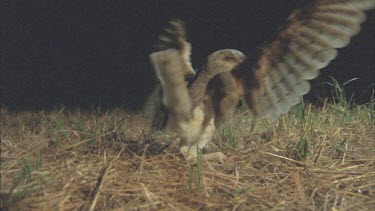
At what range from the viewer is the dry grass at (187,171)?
1883mm

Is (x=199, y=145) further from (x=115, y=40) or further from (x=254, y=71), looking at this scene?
(x=115, y=40)

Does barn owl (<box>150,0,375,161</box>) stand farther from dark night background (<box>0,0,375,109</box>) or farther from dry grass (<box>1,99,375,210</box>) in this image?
dark night background (<box>0,0,375,109</box>)

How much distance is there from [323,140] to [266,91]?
54cm

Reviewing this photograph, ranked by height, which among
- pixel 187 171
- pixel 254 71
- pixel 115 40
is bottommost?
pixel 187 171

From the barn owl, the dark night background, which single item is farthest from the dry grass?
the dark night background

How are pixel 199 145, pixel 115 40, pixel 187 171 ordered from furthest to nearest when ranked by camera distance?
pixel 115 40
pixel 199 145
pixel 187 171

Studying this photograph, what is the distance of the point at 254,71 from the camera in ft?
7.43

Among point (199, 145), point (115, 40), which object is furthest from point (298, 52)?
point (115, 40)

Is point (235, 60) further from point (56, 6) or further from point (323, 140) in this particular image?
point (56, 6)

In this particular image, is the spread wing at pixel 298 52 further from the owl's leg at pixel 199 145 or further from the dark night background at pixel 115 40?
the dark night background at pixel 115 40

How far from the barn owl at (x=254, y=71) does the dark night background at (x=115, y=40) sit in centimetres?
215

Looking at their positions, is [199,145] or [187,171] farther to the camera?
[199,145]

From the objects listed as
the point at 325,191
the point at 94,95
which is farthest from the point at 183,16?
the point at 325,191

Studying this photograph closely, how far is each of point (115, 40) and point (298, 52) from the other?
3.00 metres
